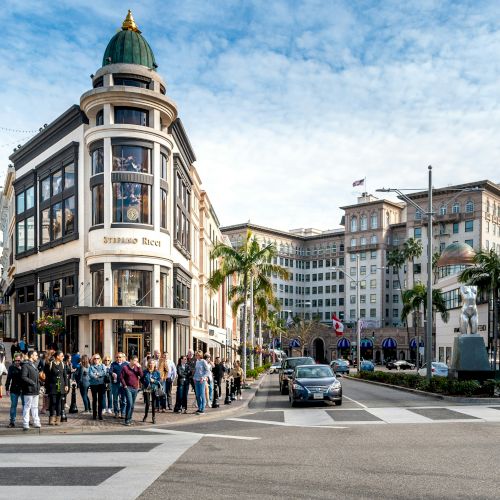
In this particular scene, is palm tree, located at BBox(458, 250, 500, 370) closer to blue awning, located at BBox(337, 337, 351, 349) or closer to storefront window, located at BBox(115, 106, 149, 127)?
storefront window, located at BBox(115, 106, 149, 127)

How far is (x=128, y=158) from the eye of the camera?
34.8 metres

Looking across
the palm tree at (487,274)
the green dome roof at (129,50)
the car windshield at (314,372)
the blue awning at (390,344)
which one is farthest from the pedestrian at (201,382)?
the blue awning at (390,344)

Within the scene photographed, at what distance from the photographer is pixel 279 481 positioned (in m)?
9.67

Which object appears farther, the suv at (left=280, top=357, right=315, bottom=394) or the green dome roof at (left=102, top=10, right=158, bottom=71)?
the green dome roof at (left=102, top=10, right=158, bottom=71)

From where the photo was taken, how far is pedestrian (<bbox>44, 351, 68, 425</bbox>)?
687 inches

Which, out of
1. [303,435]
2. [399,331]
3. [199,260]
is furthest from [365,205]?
[303,435]

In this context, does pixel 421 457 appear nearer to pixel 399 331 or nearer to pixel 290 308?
pixel 399 331

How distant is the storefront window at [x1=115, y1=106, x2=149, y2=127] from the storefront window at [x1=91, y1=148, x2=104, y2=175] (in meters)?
1.85

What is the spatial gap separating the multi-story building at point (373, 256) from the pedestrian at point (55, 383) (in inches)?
2517

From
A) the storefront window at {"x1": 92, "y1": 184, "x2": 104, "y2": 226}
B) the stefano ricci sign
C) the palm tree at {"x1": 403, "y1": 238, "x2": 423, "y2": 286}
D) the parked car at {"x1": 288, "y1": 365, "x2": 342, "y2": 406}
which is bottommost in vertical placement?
the parked car at {"x1": 288, "y1": 365, "x2": 342, "y2": 406}

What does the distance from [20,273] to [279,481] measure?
40.2 meters

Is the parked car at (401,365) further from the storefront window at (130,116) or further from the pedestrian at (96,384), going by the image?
the pedestrian at (96,384)

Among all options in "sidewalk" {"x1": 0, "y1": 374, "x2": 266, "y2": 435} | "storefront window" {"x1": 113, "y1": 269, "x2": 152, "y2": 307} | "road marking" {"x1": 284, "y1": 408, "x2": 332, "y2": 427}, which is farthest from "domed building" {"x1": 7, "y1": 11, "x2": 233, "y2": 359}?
"road marking" {"x1": 284, "y1": 408, "x2": 332, "y2": 427}

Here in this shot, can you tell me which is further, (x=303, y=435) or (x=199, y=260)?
(x=199, y=260)
